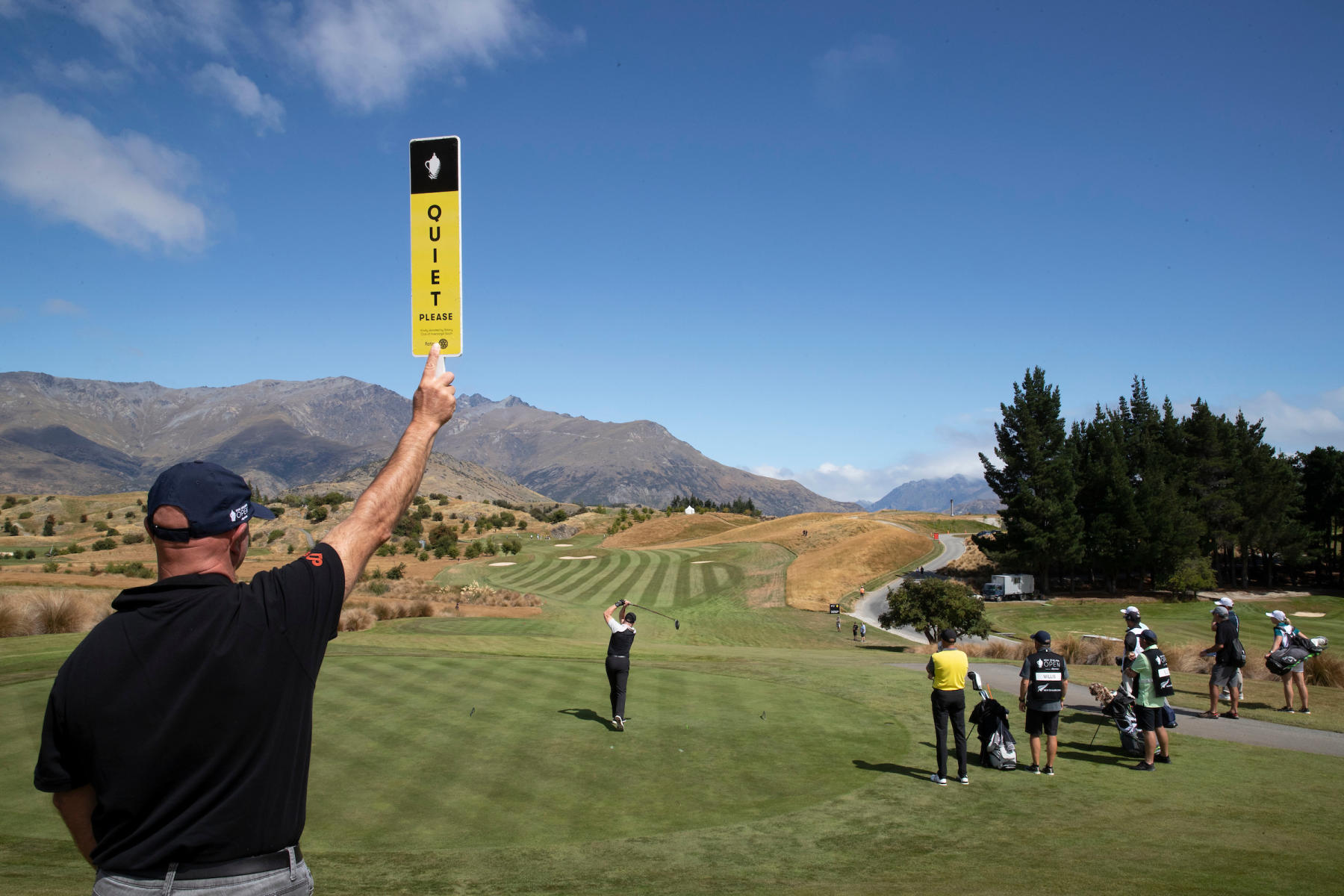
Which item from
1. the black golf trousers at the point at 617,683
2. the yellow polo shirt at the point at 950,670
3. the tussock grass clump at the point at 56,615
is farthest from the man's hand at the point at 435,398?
the tussock grass clump at the point at 56,615

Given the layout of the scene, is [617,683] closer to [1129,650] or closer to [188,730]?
[1129,650]

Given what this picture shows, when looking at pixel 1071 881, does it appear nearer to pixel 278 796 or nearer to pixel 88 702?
pixel 278 796

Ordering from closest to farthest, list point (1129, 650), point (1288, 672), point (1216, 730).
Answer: point (1129, 650), point (1216, 730), point (1288, 672)

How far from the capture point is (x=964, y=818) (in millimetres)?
9906

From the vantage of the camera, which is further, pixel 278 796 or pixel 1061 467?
pixel 1061 467

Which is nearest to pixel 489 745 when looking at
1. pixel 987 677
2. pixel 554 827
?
pixel 554 827

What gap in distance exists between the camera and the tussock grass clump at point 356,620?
92.9ft

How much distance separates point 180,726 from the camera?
2.44 meters

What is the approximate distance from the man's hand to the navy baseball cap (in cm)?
76

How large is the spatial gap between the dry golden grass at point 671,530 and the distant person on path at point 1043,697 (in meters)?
83.5

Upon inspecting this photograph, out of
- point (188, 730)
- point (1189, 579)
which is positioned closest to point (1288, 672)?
point (188, 730)

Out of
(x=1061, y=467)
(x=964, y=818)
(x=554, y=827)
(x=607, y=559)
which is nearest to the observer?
(x=554, y=827)

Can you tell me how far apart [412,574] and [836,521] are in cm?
4963

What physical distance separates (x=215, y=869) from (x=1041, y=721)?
11.9 meters
